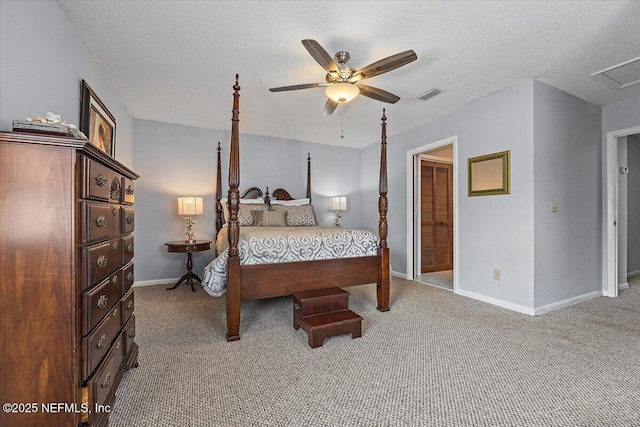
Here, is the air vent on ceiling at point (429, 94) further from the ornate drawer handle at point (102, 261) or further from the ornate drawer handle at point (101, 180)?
the ornate drawer handle at point (102, 261)

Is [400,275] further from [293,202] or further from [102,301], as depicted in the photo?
[102,301]

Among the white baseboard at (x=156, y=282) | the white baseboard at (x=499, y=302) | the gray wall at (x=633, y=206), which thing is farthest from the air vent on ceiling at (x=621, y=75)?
the white baseboard at (x=156, y=282)

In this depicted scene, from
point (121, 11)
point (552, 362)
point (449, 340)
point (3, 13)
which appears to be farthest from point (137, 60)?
point (552, 362)

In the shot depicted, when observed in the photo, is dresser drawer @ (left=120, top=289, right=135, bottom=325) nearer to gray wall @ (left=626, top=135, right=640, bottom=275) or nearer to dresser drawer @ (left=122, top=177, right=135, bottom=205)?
dresser drawer @ (left=122, top=177, right=135, bottom=205)

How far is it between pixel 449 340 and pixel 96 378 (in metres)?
2.30

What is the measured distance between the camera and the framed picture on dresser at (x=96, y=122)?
7.66 ft

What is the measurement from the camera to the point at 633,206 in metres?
4.69

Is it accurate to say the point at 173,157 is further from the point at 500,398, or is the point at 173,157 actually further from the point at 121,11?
the point at 500,398

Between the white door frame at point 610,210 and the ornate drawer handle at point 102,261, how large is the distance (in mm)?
5066

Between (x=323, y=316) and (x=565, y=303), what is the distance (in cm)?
281

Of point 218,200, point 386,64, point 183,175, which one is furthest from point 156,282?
point 386,64

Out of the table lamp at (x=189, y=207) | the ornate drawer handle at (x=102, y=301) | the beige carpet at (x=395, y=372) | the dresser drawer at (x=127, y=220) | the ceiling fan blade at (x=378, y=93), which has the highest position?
the ceiling fan blade at (x=378, y=93)

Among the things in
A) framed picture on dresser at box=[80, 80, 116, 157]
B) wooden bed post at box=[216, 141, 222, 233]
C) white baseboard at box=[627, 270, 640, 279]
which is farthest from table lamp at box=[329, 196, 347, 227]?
white baseboard at box=[627, 270, 640, 279]

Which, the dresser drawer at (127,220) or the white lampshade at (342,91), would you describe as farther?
the white lampshade at (342,91)
